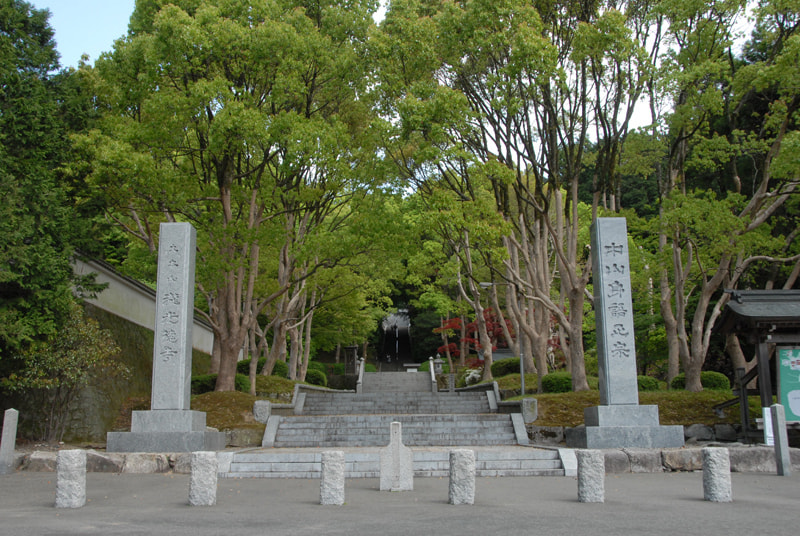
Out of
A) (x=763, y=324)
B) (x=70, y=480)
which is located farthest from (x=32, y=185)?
(x=763, y=324)

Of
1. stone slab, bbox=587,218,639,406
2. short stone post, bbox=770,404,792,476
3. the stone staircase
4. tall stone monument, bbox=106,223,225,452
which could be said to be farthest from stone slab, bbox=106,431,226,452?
short stone post, bbox=770,404,792,476

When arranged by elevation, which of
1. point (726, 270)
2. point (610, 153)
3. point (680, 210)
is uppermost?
point (610, 153)

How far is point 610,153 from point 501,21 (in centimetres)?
488

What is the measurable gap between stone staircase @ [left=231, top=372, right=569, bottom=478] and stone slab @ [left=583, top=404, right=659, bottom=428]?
1.34m

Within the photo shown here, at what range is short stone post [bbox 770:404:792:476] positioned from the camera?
32.4 feet

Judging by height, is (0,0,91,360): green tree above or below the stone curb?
above

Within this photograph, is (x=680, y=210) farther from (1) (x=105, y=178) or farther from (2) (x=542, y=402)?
(1) (x=105, y=178)

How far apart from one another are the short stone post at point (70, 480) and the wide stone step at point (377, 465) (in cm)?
409

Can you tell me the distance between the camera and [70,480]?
713 centimetres

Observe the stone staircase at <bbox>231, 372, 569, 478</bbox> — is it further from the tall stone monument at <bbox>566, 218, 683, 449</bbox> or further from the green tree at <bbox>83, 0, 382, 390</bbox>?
the green tree at <bbox>83, 0, 382, 390</bbox>

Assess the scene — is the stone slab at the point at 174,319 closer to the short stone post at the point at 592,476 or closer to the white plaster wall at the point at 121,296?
the white plaster wall at the point at 121,296

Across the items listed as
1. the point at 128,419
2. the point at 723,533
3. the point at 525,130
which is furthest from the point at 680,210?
the point at 128,419

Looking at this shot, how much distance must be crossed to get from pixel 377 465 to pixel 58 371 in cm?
796

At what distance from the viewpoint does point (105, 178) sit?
1597 centimetres
